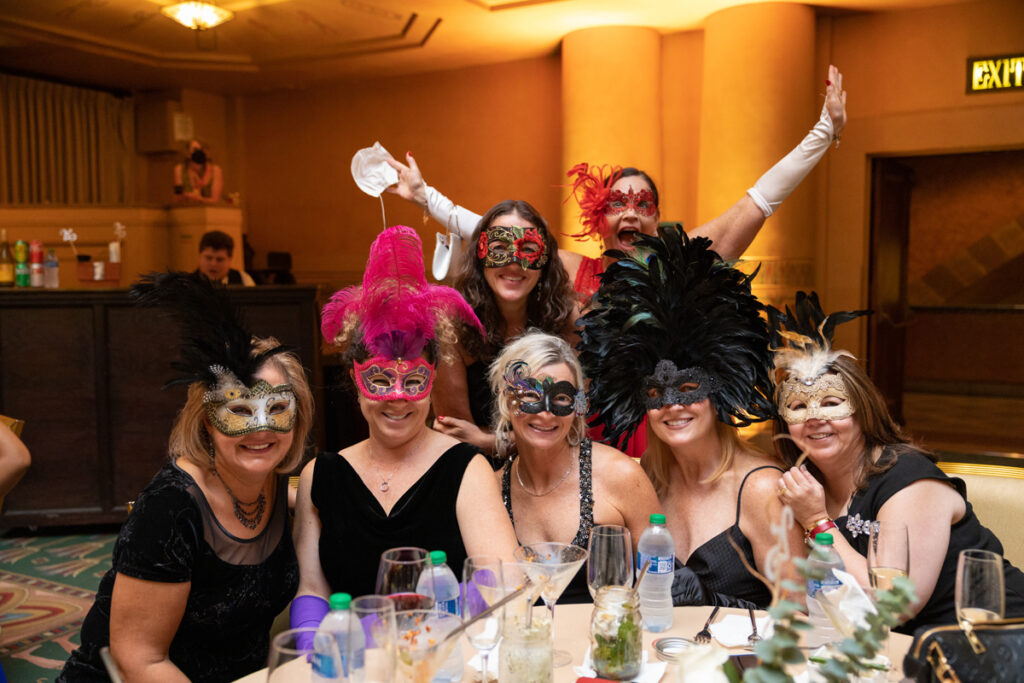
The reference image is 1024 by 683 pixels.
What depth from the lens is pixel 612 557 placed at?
173cm

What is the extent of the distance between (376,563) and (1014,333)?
1062cm

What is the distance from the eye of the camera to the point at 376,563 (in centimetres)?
233

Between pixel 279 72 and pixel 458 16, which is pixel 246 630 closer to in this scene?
pixel 458 16

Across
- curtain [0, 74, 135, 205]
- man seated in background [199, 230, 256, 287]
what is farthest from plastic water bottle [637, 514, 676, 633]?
curtain [0, 74, 135, 205]

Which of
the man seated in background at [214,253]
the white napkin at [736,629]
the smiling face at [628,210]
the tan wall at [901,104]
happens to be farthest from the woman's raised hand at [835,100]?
the man seated in background at [214,253]

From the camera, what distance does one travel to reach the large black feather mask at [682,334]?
2406 millimetres

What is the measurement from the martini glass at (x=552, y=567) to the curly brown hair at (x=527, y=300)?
1515 millimetres

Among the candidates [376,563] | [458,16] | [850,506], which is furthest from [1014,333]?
[376,563]

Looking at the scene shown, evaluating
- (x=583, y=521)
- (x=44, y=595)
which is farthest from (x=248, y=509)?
(x=44, y=595)

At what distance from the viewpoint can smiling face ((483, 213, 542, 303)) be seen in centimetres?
312

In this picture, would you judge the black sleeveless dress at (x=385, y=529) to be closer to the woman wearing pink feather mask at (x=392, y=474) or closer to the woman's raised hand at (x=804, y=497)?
the woman wearing pink feather mask at (x=392, y=474)

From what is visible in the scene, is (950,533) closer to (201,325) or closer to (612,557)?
(612,557)

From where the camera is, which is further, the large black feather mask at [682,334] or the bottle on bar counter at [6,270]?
the bottle on bar counter at [6,270]

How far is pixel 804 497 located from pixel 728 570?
29 cm
